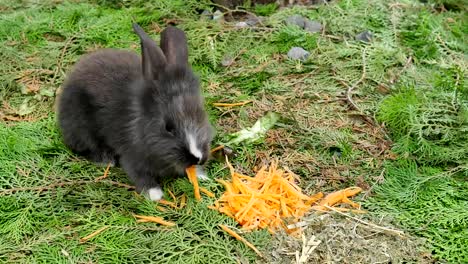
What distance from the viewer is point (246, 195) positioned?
4578 millimetres

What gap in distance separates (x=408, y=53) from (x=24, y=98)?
371cm

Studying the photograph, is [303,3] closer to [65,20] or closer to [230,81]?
[230,81]

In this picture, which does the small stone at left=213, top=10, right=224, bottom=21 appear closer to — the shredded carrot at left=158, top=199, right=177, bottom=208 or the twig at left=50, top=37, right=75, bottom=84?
the twig at left=50, top=37, right=75, bottom=84

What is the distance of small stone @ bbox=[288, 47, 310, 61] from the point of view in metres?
6.25

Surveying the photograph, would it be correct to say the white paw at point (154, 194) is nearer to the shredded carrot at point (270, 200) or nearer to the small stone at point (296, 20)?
the shredded carrot at point (270, 200)

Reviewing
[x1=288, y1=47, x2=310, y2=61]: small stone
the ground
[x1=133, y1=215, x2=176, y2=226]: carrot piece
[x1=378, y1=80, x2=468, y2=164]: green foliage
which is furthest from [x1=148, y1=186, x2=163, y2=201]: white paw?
[x1=288, y1=47, x2=310, y2=61]: small stone

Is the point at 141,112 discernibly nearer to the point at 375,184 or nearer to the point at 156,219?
the point at 156,219

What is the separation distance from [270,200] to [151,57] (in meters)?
1.32

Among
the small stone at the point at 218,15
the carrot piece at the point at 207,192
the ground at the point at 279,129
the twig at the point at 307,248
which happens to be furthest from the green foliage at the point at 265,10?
the twig at the point at 307,248

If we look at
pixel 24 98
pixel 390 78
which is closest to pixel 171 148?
pixel 24 98

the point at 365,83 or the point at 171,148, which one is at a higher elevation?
the point at 171,148

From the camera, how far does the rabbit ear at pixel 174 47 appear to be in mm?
4469

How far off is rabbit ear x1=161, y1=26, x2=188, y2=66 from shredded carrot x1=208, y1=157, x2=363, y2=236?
95 cm

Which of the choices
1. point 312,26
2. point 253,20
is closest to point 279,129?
point 312,26
